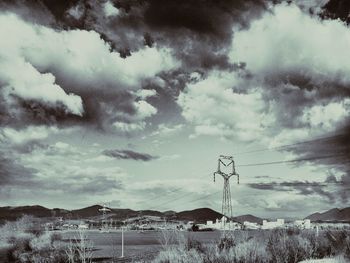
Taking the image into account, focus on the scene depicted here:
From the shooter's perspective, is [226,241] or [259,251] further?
[226,241]

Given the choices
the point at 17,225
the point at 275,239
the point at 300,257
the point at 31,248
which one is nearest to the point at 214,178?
the point at 275,239

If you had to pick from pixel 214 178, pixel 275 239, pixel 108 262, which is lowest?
A: pixel 108 262

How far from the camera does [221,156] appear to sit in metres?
59.4

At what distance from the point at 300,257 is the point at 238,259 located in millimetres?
8028

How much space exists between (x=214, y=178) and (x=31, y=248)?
36.6 m

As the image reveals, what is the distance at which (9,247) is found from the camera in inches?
2773

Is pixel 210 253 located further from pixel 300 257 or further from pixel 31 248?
pixel 31 248

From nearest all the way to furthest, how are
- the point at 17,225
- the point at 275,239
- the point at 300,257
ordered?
the point at 300,257
the point at 275,239
the point at 17,225

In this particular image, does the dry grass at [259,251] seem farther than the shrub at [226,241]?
No

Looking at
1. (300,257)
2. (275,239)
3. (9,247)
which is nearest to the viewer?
(300,257)

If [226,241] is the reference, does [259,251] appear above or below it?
below

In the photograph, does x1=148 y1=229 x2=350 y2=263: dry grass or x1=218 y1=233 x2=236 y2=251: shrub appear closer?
x1=148 y1=229 x2=350 y2=263: dry grass

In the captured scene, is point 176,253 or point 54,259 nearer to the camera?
point 176,253

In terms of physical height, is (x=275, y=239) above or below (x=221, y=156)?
below
